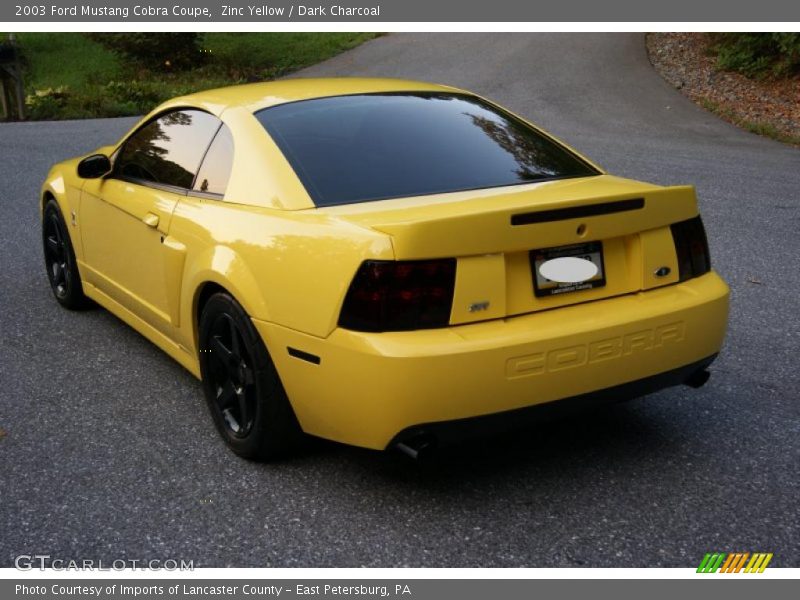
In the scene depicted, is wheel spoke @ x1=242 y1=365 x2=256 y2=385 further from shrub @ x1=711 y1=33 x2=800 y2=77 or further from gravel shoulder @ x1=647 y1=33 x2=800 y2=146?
shrub @ x1=711 y1=33 x2=800 y2=77

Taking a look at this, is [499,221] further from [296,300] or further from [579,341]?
[296,300]

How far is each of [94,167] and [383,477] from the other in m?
2.41

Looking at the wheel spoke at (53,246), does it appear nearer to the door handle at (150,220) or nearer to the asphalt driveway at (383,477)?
the asphalt driveway at (383,477)

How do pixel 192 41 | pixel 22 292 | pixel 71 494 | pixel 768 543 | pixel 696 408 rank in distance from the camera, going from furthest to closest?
1. pixel 192 41
2. pixel 22 292
3. pixel 696 408
4. pixel 71 494
5. pixel 768 543

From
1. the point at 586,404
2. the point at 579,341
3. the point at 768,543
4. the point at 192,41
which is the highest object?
the point at 579,341

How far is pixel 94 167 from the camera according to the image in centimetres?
494

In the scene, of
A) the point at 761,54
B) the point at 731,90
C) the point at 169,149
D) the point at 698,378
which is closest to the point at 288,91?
the point at 169,149

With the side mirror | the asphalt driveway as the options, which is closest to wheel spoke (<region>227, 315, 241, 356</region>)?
the asphalt driveway

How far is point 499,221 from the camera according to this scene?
317 centimetres

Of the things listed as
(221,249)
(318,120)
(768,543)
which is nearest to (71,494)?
(221,249)

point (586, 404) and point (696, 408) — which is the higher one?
point (586, 404)

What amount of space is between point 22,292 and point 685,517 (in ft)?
15.7

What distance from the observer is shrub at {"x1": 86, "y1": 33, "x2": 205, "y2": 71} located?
83.1ft

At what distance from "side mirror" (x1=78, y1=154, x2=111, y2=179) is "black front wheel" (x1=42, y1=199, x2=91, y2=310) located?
2.76ft
